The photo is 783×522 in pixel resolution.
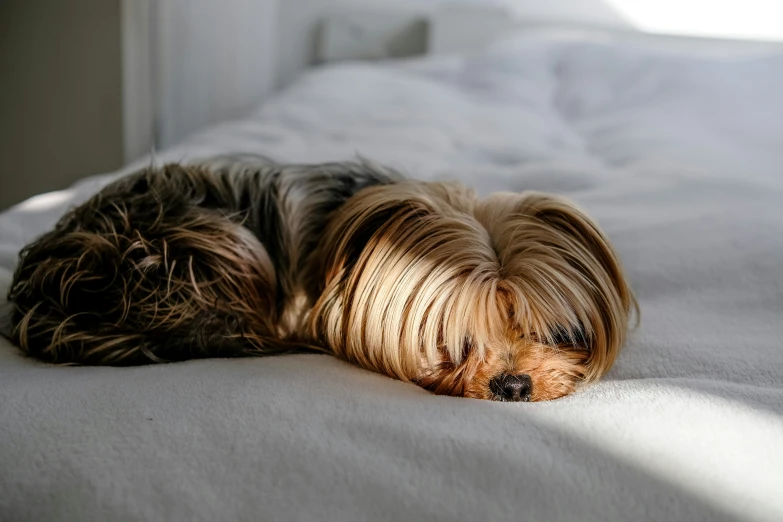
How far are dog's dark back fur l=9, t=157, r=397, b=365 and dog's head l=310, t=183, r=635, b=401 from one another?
4.8 inches

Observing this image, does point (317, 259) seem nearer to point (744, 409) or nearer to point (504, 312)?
point (504, 312)

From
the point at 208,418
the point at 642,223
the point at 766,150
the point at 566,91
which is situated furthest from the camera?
the point at 566,91

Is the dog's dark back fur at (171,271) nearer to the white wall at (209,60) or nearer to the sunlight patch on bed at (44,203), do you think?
the sunlight patch on bed at (44,203)

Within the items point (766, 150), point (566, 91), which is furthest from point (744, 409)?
point (566, 91)

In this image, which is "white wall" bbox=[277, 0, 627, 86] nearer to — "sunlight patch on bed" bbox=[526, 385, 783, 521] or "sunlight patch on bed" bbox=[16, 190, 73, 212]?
"sunlight patch on bed" bbox=[16, 190, 73, 212]

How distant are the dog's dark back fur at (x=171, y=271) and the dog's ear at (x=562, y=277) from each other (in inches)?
12.1

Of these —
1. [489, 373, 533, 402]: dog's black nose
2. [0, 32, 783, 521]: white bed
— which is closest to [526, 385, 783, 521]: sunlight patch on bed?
[0, 32, 783, 521]: white bed

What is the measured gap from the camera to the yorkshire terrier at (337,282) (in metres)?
1.00

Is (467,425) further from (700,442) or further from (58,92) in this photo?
(58,92)

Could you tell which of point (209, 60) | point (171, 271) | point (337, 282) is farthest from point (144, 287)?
point (209, 60)

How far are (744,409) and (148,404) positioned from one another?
0.58 m

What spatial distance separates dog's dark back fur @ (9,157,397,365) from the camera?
1.10 m

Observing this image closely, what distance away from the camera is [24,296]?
3.74 ft

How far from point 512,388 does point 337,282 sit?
0.92ft
